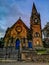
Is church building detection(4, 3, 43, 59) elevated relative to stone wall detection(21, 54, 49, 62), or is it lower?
elevated

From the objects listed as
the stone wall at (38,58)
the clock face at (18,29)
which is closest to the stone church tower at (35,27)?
the clock face at (18,29)

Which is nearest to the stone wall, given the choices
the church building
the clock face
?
the church building

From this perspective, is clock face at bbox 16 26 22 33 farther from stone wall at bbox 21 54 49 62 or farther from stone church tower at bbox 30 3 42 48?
stone wall at bbox 21 54 49 62

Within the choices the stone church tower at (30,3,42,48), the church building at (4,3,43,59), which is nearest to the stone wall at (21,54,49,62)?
the church building at (4,3,43,59)

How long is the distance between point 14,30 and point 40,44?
355 inches

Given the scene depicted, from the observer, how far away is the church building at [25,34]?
181ft

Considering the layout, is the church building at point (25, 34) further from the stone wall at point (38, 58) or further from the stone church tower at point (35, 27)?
the stone wall at point (38, 58)

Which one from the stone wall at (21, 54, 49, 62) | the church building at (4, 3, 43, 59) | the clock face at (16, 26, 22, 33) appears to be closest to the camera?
the stone wall at (21, 54, 49, 62)

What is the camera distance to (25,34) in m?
56.2

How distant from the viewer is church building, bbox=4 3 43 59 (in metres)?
55.0

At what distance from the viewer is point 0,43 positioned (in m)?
57.9

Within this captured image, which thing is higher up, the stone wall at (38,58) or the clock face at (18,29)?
the clock face at (18,29)

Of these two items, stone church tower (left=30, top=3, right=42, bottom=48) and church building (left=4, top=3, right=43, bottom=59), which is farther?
stone church tower (left=30, top=3, right=42, bottom=48)

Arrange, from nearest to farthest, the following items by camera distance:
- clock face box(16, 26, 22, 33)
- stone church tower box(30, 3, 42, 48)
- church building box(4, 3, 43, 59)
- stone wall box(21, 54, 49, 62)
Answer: stone wall box(21, 54, 49, 62)
church building box(4, 3, 43, 59)
stone church tower box(30, 3, 42, 48)
clock face box(16, 26, 22, 33)
